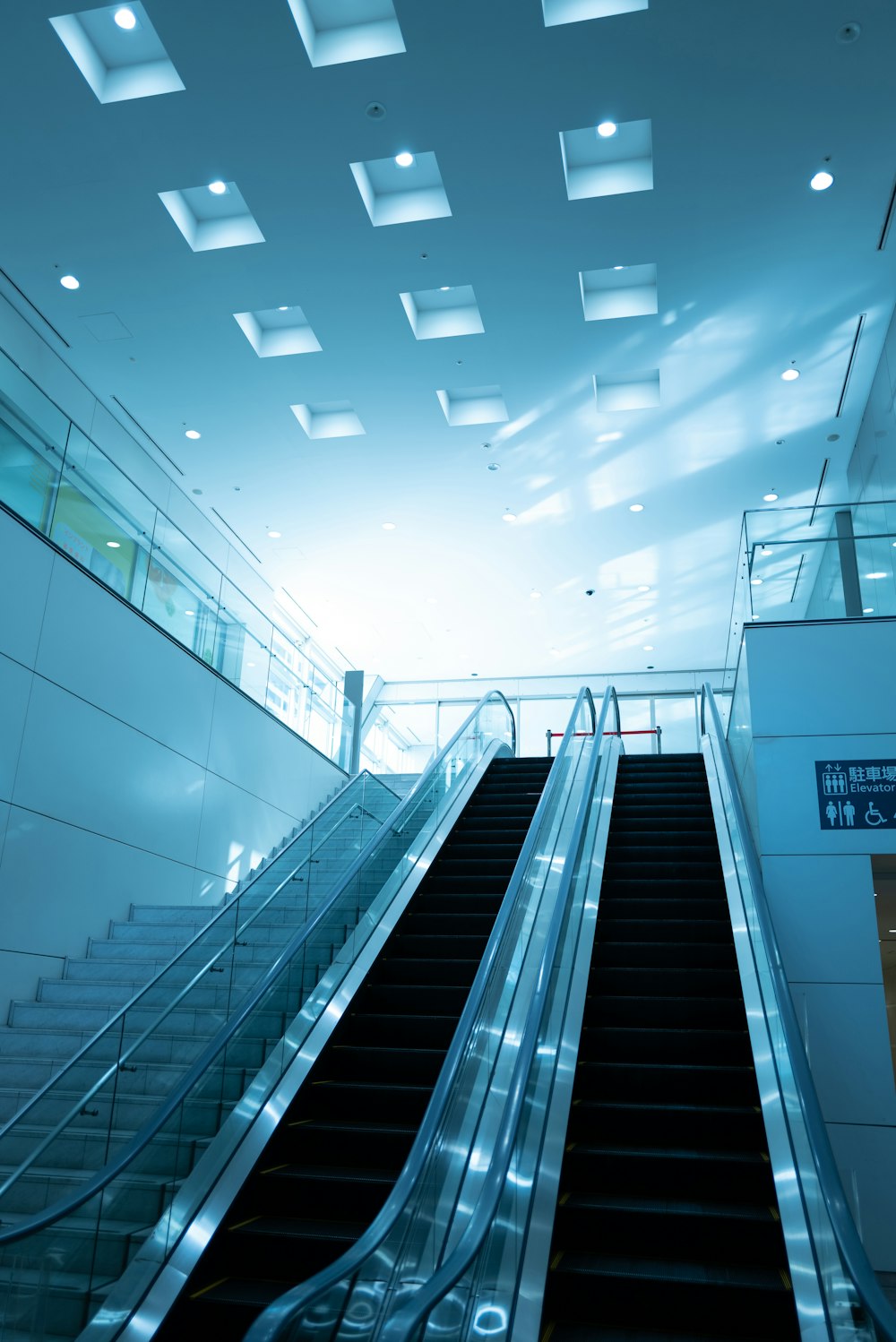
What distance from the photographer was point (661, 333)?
1084cm

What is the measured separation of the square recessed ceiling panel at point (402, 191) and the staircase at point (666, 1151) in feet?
20.1

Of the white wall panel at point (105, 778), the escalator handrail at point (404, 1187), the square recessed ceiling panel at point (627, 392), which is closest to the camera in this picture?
the escalator handrail at point (404, 1187)

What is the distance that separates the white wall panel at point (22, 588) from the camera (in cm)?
768

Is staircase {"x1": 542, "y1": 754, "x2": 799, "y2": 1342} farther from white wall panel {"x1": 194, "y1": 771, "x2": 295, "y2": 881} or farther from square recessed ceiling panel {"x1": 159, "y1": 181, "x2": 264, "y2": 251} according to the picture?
square recessed ceiling panel {"x1": 159, "y1": 181, "x2": 264, "y2": 251}

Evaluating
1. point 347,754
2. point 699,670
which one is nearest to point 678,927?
point 347,754

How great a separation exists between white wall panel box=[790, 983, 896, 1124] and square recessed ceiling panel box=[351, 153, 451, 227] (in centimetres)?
721

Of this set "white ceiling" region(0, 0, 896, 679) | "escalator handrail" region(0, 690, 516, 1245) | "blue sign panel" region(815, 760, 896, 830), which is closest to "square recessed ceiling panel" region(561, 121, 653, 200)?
"white ceiling" region(0, 0, 896, 679)

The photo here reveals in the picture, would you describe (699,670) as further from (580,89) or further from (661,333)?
(580,89)

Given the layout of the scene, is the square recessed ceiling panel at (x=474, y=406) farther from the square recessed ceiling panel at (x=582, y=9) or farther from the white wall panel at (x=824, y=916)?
the white wall panel at (x=824, y=916)

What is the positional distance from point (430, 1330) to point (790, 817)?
544 centimetres

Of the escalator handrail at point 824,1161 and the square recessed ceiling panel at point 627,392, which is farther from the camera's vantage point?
the square recessed ceiling panel at point 627,392

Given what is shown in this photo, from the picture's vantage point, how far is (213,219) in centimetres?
960

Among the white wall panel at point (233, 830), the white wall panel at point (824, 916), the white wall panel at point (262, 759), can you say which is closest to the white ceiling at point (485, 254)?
the white wall panel at point (262, 759)

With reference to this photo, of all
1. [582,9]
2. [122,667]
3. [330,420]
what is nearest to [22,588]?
[122,667]
